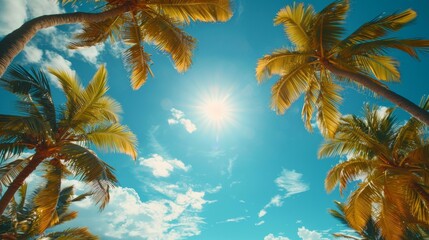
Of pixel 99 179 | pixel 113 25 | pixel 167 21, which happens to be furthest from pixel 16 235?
pixel 167 21

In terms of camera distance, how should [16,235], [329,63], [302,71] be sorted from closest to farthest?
1. [329,63]
2. [302,71]
3. [16,235]

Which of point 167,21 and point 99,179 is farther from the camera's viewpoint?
point 167,21

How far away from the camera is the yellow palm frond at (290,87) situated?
10.1 m

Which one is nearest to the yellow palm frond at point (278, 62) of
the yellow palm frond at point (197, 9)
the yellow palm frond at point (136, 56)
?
the yellow palm frond at point (197, 9)

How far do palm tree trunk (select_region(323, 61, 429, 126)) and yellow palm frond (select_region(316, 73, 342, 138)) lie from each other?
4.13 ft

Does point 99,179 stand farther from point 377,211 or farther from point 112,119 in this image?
point 377,211

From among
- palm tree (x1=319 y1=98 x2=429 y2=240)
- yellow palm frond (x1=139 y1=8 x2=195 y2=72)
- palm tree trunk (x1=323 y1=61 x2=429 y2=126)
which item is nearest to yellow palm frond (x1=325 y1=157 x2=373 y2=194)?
palm tree (x1=319 y1=98 x2=429 y2=240)

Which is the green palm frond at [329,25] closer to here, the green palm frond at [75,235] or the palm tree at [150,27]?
the palm tree at [150,27]

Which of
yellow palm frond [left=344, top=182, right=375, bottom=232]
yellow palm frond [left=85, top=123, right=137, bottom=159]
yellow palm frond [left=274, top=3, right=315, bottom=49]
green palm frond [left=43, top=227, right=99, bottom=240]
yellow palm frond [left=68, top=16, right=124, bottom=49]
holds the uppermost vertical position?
yellow palm frond [left=274, top=3, right=315, bottom=49]

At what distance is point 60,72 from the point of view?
10.5 metres

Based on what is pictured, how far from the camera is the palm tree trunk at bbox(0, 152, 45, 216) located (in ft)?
29.1

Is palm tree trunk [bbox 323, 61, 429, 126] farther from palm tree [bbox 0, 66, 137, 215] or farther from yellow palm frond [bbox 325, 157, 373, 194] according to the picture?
palm tree [bbox 0, 66, 137, 215]

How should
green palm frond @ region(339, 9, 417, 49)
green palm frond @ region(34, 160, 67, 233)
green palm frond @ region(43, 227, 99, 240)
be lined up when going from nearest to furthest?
green palm frond @ region(339, 9, 417, 49)
green palm frond @ region(34, 160, 67, 233)
green palm frond @ region(43, 227, 99, 240)

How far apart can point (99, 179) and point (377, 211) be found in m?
10.5
